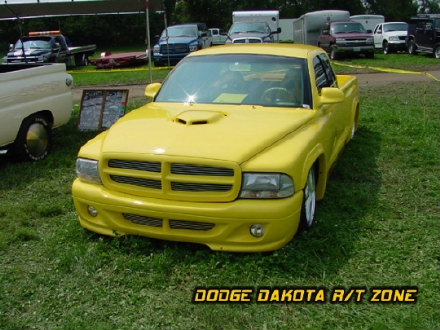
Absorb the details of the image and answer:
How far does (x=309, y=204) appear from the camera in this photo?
13.4 feet

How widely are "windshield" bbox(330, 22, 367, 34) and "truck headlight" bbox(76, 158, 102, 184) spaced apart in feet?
66.8

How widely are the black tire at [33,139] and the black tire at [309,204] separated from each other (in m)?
4.03

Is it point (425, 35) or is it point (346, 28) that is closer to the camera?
point (425, 35)

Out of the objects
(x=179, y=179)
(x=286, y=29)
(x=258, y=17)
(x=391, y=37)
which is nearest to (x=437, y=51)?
(x=391, y=37)

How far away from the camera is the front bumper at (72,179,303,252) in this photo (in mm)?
3443

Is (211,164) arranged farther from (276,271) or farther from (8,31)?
(8,31)

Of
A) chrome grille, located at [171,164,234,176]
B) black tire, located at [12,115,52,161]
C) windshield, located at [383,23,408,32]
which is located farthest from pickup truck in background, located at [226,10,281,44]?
chrome grille, located at [171,164,234,176]

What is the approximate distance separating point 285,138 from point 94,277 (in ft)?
5.91

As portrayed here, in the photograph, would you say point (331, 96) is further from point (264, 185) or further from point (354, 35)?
point (354, 35)

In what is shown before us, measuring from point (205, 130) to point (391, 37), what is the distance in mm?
24187

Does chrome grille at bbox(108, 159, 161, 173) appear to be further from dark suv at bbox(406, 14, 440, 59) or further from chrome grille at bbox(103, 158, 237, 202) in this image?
dark suv at bbox(406, 14, 440, 59)

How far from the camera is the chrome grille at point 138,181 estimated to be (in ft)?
11.9

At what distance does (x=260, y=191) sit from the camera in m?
3.47

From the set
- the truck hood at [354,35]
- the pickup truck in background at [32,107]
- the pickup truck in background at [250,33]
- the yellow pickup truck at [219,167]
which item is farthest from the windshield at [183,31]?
the yellow pickup truck at [219,167]
